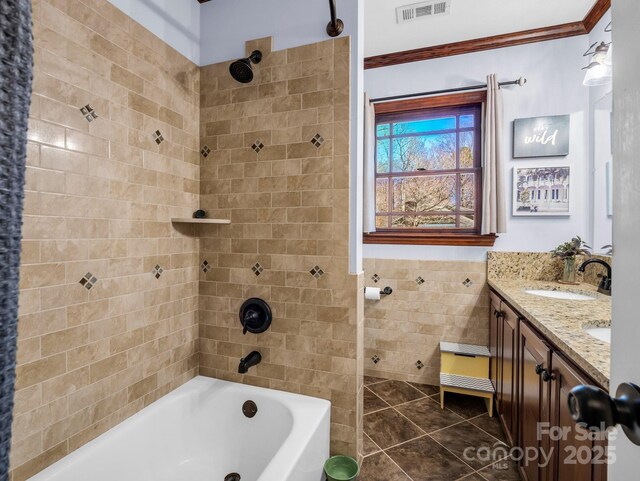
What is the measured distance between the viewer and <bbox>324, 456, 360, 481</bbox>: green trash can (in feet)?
4.89

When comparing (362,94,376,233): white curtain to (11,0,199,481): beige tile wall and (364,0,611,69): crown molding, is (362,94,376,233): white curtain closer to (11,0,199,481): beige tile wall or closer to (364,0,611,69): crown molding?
(364,0,611,69): crown molding

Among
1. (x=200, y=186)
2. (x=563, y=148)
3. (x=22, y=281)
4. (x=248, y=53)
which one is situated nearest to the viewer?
(x=22, y=281)

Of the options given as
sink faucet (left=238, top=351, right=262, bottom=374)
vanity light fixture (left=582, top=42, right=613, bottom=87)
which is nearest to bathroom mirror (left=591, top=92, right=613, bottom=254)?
vanity light fixture (left=582, top=42, right=613, bottom=87)

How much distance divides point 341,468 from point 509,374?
45.1 inches

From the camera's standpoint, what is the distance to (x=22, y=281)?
107cm

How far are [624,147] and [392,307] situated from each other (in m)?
2.48

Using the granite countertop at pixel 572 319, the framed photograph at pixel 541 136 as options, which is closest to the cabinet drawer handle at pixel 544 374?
the granite countertop at pixel 572 319

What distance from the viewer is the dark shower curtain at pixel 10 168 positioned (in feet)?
0.77

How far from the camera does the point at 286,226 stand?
173 cm

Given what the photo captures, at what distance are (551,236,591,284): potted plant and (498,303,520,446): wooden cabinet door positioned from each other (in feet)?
2.26

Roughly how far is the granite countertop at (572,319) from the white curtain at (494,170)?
55 centimetres

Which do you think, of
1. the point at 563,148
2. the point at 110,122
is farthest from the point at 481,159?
the point at 110,122

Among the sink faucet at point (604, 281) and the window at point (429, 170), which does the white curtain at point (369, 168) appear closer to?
the window at point (429, 170)

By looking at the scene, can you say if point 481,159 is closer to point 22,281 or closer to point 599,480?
point 599,480
